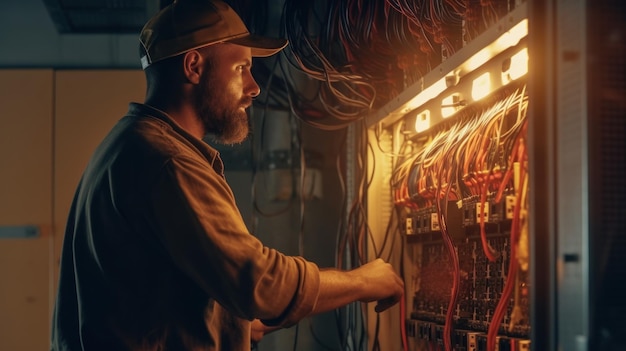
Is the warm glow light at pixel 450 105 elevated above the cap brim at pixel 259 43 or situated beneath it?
situated beneath

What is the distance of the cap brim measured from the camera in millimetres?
2262

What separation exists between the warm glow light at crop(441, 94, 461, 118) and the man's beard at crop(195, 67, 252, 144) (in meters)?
0.62

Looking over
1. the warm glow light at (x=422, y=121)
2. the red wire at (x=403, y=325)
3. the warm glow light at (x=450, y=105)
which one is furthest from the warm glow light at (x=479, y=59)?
the red wire at (x=403, y=325)

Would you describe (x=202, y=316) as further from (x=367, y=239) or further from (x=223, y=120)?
(x=367, y=239)

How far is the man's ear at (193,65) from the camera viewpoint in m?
2.16

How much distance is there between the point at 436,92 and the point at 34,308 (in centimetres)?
261

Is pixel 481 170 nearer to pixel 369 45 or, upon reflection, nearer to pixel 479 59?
pixel 479 59

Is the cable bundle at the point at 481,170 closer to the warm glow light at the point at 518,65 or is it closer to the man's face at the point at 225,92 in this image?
the warm glow light at the point at 518,65

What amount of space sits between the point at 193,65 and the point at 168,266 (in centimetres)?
59

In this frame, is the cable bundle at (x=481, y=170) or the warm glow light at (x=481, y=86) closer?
the cable bundle at (x=481, y=170)

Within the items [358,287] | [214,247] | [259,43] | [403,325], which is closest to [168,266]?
[214,247]

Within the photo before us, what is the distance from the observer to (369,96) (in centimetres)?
310

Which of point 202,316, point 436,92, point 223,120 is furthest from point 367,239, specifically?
point 202,316

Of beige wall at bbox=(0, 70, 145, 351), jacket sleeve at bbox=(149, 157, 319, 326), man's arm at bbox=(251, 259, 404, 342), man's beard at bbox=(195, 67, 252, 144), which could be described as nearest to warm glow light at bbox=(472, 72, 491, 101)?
man's arm at bbox=(251, 259, 404, 342)
